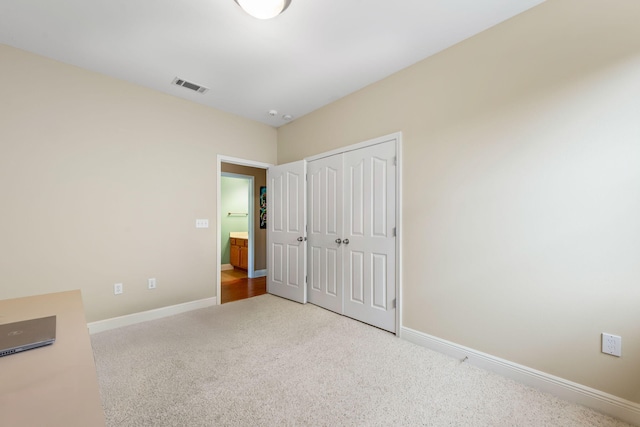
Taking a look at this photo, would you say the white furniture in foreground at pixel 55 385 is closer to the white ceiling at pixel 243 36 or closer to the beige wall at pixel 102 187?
the beige wall at pixel 102 187

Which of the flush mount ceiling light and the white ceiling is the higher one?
the white ceiling

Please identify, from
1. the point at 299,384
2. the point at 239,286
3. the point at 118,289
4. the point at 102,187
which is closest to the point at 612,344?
the point at 299,384

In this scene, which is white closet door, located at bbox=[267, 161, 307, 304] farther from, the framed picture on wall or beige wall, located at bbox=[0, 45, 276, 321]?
the framed picture on wall

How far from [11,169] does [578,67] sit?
4.40 metres

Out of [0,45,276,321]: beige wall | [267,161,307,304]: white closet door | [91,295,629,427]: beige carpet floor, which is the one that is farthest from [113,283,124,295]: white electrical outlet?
[267,161,307,304]: white closet door

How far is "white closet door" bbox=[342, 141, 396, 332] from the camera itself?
106 inches

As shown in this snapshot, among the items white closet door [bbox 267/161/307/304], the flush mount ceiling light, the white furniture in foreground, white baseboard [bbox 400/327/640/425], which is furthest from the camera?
white closet door [bbox 267/161/307/304]

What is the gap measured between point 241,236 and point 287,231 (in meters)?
2.41

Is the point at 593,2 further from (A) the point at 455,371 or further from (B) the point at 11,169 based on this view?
(B) the point at 11,169

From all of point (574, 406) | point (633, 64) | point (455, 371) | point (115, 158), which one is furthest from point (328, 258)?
point (633, 64)

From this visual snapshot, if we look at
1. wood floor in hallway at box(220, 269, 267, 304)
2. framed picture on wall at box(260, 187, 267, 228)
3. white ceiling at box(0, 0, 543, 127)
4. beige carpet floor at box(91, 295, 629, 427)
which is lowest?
wood floor in hallway at box(220, 269, 267, 304)

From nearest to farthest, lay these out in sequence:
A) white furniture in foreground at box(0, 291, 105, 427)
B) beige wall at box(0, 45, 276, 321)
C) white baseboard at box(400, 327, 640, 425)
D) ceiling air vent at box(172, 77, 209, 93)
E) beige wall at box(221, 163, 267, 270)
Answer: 1. white furniture in foreground at box(0, 291, 105, 427)
2. white baseboard at box(400, 327, 640, 425)
3. beige wall at box(0, 45, 276, 321)
4. ceiling air vent at box(172, 77, 209, 93)
5. beige wall at box(221, 163, 267, 270)

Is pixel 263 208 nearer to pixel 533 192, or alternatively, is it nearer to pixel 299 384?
pixel 299 384

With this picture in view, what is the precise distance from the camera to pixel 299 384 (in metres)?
1.85
